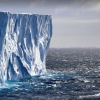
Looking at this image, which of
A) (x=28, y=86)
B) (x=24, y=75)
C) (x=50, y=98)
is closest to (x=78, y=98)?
(x=50, y=98)

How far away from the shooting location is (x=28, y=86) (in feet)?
151

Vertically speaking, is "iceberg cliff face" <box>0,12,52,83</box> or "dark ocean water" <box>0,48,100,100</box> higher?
"iceberg cliff face" <box>0,12,52,83</box>

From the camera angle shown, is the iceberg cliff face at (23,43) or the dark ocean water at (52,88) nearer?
A: the dark ocean water at (52,88)

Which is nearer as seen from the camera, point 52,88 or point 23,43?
point 52,88

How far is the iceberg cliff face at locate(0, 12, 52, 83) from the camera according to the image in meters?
44.5

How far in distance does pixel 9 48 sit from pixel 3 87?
5922 mm

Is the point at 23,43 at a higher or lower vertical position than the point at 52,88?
higher

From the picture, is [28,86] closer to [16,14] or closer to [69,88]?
[69,88]

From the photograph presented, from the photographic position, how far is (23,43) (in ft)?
172

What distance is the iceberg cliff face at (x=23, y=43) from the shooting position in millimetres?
44528

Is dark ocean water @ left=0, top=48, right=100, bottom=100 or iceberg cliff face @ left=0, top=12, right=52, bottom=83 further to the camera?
iceberg cliff face @ left=0, top=12, right=52, bottom=83

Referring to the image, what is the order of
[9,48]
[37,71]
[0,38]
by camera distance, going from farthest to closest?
[37,71]
[9,48]
[0,38]

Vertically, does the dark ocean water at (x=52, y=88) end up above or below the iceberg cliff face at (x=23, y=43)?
below

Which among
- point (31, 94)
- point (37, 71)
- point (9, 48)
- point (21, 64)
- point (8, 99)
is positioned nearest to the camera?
point (8, 99)
